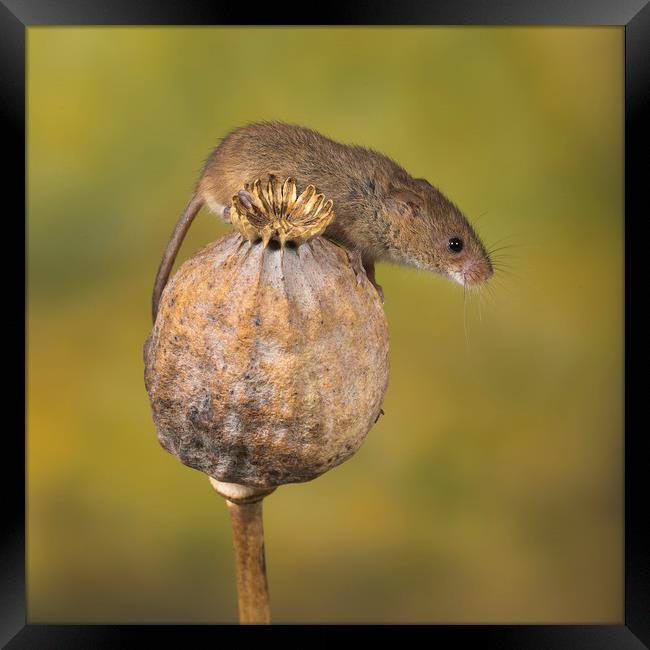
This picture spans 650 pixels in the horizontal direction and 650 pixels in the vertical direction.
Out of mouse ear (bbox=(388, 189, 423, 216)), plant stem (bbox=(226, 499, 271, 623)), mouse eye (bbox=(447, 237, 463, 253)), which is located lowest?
plant stem (bbox=(226, 499, 271, 623))

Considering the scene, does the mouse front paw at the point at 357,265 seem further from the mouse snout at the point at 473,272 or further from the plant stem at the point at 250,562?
the plant stem at the point at 250,562

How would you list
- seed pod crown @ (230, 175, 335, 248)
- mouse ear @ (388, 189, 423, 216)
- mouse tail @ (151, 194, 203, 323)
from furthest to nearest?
1. mouse ear @ (388, 189, 423, 216)
2. mouse tail @ (151, 194, 203, 323)
3. seed pod crown @ (230, 175, 335, 248)

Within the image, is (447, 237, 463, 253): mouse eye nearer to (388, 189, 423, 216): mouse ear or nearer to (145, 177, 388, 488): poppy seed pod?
(388, 189, 423, 216): mouse ear

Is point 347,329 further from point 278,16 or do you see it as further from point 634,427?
point 634,427

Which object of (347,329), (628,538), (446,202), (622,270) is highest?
(446,202)

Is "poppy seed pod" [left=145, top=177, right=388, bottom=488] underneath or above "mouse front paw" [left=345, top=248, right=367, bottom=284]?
underneath

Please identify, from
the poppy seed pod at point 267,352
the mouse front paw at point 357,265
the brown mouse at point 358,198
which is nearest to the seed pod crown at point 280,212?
the poppy seed pod at point 267,352

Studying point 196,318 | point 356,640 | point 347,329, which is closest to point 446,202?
point 347,329

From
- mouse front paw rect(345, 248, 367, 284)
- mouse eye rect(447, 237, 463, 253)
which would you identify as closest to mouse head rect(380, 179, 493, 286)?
mouse eye rect(447, 237, 463, 253)
